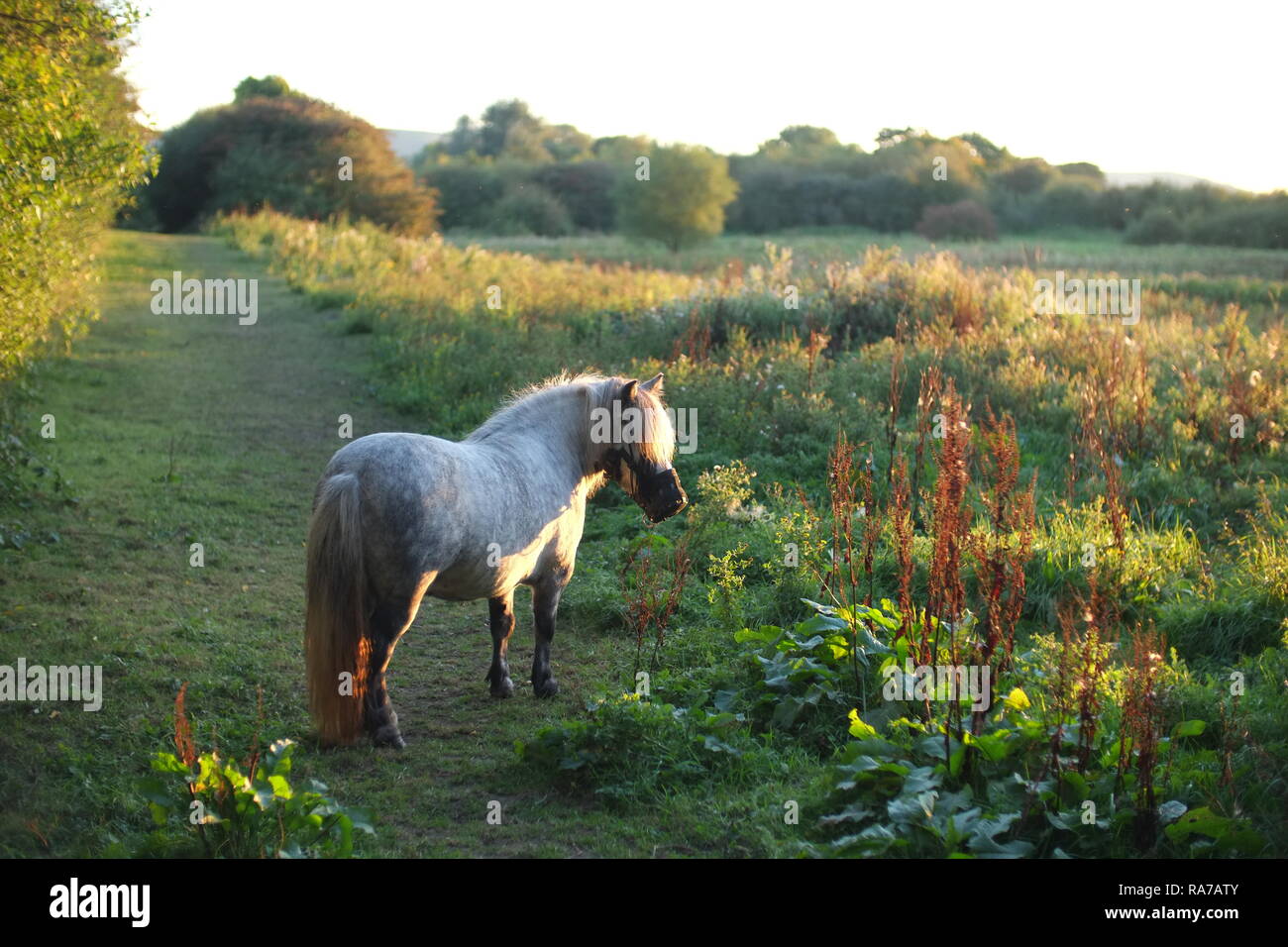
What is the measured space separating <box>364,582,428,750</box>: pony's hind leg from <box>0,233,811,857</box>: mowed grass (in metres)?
0.12

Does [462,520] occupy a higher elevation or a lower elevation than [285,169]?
lower

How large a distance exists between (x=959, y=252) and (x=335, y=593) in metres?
30.2

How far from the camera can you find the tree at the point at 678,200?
145 ft

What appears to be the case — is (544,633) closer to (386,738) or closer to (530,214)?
(386,738)

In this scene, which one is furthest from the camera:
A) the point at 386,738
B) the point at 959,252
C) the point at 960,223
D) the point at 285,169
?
the point at 960,223

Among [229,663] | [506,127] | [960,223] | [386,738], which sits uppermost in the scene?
[506,127]

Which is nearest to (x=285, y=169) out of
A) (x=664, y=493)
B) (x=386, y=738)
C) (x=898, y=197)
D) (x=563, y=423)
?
(x=898, y=197)

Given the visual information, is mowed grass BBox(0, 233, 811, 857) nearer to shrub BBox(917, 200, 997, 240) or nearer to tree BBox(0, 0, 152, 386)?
tree BBox(0, 0, 152, 386)

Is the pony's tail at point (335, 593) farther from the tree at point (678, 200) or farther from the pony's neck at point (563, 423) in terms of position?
the tree at point (678, 200)

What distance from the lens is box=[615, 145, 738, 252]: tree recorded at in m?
44.1

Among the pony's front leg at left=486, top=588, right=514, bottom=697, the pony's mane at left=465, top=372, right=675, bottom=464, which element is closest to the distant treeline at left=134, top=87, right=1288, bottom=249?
the pony's mane at left=465, top=372, right=675, bottom=464

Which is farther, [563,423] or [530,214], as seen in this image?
[530,214]

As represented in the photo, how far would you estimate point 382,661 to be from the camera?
4.88 meters

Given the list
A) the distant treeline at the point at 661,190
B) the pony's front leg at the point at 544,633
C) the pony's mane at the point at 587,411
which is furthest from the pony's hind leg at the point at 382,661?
the distant treeline at the point at 661,190
